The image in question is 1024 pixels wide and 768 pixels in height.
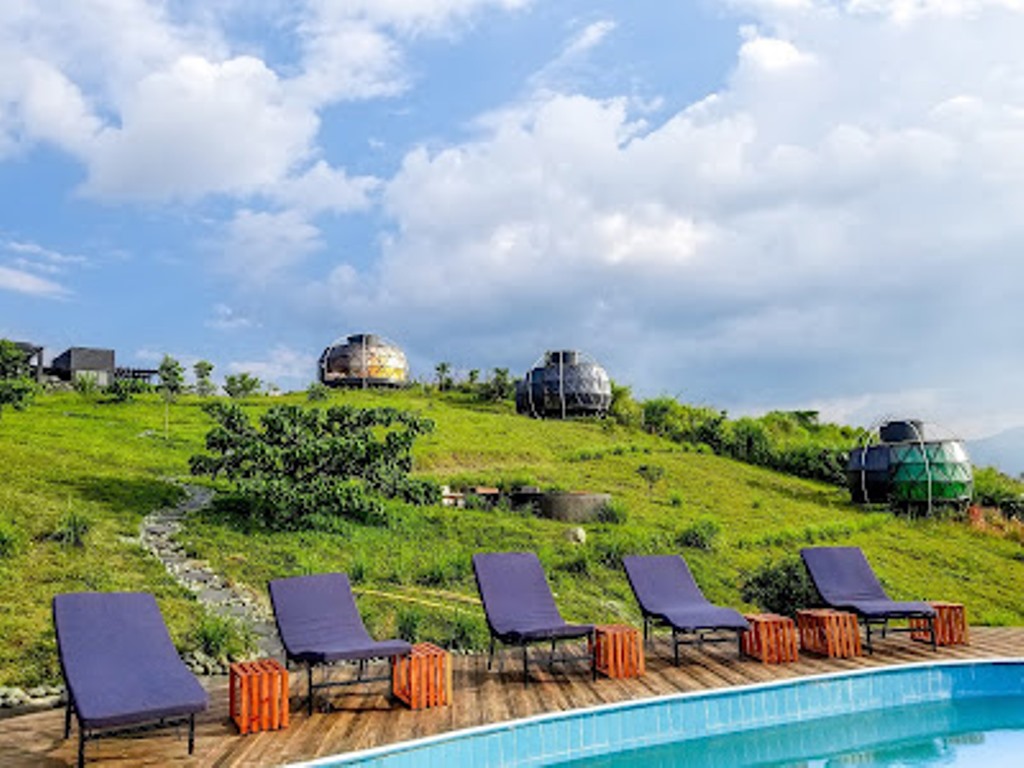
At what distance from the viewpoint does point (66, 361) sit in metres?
50.5

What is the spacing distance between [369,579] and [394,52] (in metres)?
6.26

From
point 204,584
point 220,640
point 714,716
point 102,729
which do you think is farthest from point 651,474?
point 102,729

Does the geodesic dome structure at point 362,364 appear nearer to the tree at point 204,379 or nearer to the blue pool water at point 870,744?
the tree at point 204,379

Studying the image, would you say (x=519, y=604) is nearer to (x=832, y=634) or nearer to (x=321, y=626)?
(x=321, y=626)

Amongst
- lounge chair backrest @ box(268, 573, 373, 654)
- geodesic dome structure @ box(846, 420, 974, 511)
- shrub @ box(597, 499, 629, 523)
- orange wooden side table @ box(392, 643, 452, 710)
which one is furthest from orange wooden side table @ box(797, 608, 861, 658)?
geodesic dome structure @ box(846, 420, 974, 511)

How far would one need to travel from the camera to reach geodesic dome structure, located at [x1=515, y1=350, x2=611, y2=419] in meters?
36.4

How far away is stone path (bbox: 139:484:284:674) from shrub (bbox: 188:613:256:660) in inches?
4.6

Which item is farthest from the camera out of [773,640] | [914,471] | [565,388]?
[565,388]

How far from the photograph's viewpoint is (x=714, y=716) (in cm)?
658

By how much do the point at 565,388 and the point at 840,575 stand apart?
90.7 feet

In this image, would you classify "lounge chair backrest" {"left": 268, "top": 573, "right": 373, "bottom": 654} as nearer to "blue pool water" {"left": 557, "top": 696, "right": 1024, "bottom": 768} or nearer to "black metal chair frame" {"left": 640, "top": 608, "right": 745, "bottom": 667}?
"blue pool water" {"left": 557, "top": 696, "right": 1024, "bottom": 768}

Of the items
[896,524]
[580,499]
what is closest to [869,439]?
[896,524]

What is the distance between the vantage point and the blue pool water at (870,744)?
5977mm

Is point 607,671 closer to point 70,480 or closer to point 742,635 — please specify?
point 742,635
